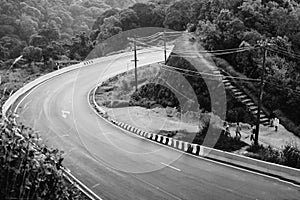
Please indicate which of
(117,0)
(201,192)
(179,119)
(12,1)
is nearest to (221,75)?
(179,119)

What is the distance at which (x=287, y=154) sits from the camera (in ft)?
50.0

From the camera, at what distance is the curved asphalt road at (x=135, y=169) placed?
13.1 m

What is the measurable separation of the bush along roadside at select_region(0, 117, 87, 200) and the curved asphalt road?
16.6 ft

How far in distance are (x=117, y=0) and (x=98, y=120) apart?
65629 millimetres

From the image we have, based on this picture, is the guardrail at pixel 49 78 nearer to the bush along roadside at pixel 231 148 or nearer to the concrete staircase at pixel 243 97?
the bush along roadside at pixel 231 148

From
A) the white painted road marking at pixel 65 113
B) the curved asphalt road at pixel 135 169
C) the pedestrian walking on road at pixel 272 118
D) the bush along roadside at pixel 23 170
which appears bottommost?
the white painted road marking at pixel 65 113

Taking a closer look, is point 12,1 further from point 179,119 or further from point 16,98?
point 179,119

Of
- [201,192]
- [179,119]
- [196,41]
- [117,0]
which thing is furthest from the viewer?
[117,0]

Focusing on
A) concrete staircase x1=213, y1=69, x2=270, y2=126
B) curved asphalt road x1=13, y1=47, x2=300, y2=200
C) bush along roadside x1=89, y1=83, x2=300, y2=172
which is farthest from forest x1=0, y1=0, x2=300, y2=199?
curved asphalt road x1=13, y1=47, x2=300, y2=200

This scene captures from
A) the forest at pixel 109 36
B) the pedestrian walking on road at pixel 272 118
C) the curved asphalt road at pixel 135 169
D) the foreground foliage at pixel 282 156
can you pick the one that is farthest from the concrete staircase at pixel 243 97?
the curved asphalt road at pixel 135 169

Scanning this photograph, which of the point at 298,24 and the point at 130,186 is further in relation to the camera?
the point at 298,24

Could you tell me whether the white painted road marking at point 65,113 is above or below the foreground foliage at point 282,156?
below

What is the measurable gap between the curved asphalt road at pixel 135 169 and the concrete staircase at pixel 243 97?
740cm

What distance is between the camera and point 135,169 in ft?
50.6
